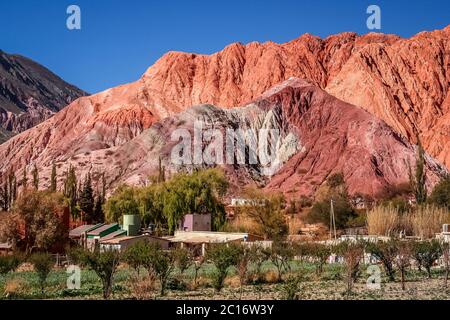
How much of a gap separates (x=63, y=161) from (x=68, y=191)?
1561 inches

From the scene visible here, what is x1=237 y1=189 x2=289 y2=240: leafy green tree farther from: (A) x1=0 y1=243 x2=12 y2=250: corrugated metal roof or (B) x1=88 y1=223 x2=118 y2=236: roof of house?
(A) x1=0 y1=243 x2=12 y2=250: corrugated metal roof

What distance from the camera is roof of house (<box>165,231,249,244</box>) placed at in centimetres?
5022

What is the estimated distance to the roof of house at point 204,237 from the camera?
165 feet

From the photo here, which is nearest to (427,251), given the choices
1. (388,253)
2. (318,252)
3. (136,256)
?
(388,253)

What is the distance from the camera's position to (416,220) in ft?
179

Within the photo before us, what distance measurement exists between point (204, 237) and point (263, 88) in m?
83.5

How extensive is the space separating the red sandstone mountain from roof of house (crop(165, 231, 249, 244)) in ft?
182

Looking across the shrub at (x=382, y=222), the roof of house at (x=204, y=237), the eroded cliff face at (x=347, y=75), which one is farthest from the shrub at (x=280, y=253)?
the eroded cliff face at (x=347, y=75)

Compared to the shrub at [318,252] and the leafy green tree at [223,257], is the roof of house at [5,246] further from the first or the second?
the shrub at [318,252]

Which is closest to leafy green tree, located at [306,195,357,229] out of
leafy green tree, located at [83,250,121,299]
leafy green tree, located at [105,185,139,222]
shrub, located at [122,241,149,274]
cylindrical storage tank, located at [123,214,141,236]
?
leafy green tree, located at [105,185,139,222]

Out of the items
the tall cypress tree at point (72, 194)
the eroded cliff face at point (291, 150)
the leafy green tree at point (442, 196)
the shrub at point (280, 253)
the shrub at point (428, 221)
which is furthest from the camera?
the eroded cliff face at point (291, 150)

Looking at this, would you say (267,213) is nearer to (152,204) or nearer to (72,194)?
(152,204)

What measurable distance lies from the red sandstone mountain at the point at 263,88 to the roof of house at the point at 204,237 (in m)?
55.6
